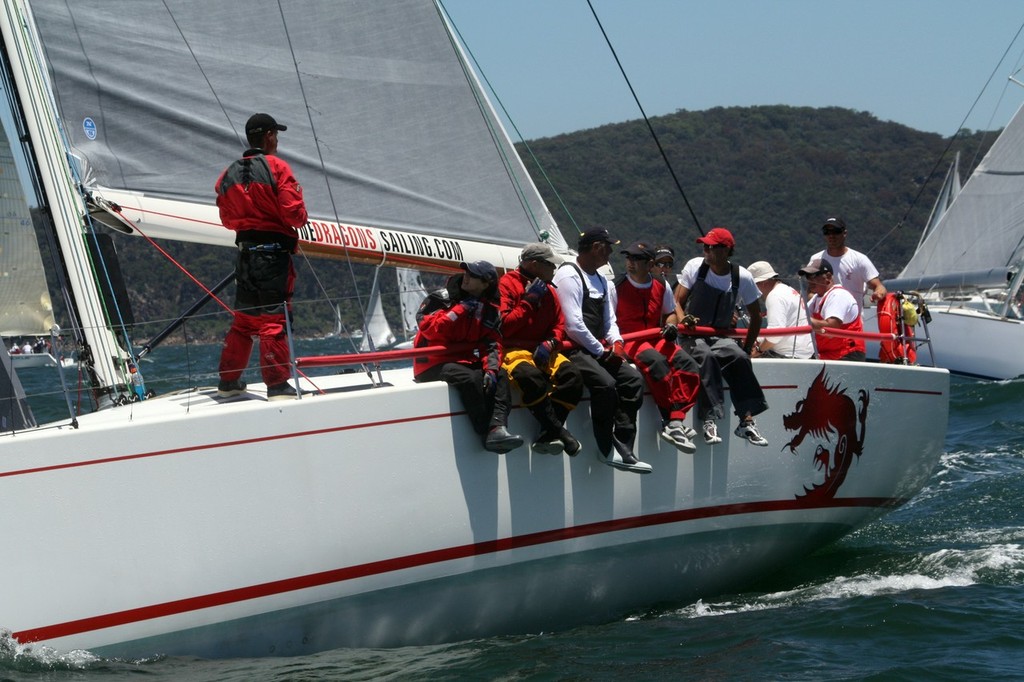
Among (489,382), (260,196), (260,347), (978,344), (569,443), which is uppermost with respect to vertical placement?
(260,196)

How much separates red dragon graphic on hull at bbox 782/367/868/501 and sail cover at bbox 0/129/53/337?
4.07m

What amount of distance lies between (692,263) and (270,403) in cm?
269

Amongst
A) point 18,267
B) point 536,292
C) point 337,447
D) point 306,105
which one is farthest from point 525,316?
point 18,267

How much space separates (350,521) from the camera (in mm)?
5375

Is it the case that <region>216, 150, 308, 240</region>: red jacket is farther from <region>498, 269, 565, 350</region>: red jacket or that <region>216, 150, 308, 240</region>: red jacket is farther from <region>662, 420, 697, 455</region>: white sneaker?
<region>662, 420, 697, 455</region>: white sneaker

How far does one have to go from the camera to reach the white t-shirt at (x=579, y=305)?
5945mm

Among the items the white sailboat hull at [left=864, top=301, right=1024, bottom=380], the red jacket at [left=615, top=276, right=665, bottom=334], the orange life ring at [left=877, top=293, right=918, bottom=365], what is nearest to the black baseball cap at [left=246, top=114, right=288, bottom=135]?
the red jacket at [left=615, top=276, right=665, bottom=334]

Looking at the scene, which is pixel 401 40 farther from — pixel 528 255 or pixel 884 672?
pixel 884 672

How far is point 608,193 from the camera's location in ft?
291

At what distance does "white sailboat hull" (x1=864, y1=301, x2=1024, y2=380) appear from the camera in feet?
69.9

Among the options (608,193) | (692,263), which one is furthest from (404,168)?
(608,193)

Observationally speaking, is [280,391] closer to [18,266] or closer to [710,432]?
[18,266]

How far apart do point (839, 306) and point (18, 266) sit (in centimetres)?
476

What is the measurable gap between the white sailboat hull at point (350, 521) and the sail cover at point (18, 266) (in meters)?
0.93
